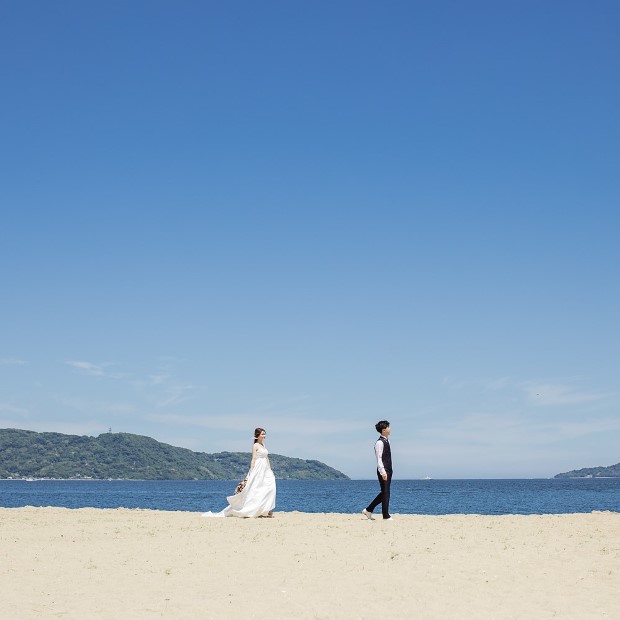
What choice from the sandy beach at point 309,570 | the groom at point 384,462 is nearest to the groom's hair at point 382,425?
the groom at point 384,462

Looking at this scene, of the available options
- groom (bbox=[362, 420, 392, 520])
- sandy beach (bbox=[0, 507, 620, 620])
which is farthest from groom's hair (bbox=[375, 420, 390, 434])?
sandy beach (bbox=[0, 507, 620, 620])

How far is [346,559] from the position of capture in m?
13.5

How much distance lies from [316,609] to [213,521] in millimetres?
10670

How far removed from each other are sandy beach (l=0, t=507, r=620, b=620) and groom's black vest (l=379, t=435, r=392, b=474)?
57.4 inches

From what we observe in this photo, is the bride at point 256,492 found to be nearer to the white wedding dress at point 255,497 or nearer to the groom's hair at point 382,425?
the white wedding dress at point 255,497

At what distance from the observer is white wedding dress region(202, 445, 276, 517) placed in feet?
69.9

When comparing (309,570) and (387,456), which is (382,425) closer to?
(387,456)

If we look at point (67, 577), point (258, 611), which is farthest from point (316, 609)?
point (67, 577)

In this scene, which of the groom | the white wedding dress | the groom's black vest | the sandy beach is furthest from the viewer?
the white wedding dress

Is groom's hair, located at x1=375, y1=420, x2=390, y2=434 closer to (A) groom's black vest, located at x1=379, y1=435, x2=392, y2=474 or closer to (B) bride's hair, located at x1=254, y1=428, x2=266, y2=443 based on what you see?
(A) groom's black vest, located at x1=379, y1=435, x2=392, y2=474

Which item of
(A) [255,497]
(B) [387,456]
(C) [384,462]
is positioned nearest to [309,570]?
(C) [384,462]

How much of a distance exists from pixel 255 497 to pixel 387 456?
14.0 feet

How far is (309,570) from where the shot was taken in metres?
12.5

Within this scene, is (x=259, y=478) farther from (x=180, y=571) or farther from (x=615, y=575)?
(x=615, y=575)
